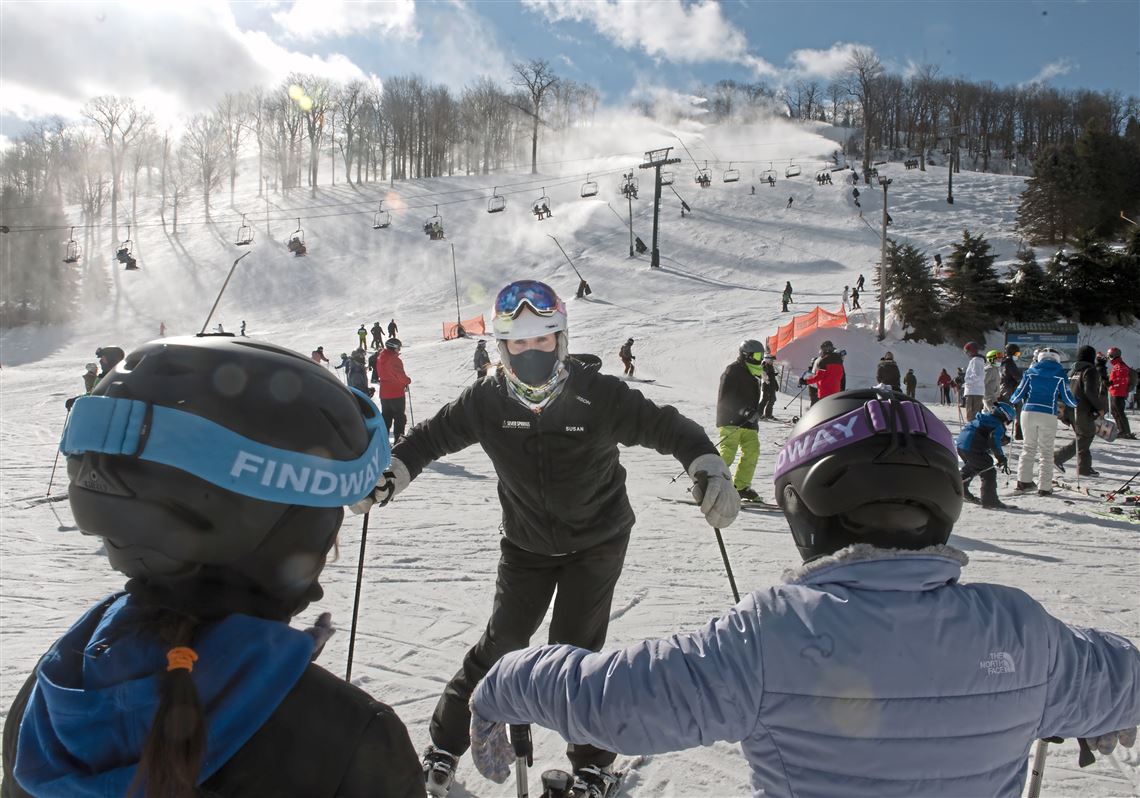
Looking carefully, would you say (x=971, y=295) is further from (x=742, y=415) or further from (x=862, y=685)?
(x=862, y=685)

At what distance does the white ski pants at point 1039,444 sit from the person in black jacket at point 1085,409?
102 centimetres

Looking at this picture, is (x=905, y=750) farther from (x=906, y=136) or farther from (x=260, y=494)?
(x=906, y=136)

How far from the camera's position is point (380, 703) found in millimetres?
1066

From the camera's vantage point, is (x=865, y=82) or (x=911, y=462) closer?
(x=911, y=462)

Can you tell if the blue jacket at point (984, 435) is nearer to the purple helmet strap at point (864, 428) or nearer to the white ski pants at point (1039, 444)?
the white ski pants at point (1039, 444)

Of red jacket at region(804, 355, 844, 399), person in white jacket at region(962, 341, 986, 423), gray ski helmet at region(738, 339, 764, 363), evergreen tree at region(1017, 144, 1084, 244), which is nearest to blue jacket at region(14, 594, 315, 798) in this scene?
gray ski helmet at region(738, 339, 764, 363)

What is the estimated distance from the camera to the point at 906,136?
269 ft

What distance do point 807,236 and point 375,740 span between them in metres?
48.5

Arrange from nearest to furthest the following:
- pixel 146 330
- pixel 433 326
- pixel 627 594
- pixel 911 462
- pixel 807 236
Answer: pixel 911 462
pixel 627 594
pixel 433 326
pixel 146 330
pixel 807 236

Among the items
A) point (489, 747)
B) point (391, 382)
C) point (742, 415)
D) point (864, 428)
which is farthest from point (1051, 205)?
point (489, 747)

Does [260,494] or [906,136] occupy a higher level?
[906,136]

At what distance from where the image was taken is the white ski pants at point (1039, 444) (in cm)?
841

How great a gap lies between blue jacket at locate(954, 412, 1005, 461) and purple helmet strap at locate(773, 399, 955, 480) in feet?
23.3

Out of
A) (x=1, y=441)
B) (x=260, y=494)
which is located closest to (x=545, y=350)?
(x=260, y=494)
